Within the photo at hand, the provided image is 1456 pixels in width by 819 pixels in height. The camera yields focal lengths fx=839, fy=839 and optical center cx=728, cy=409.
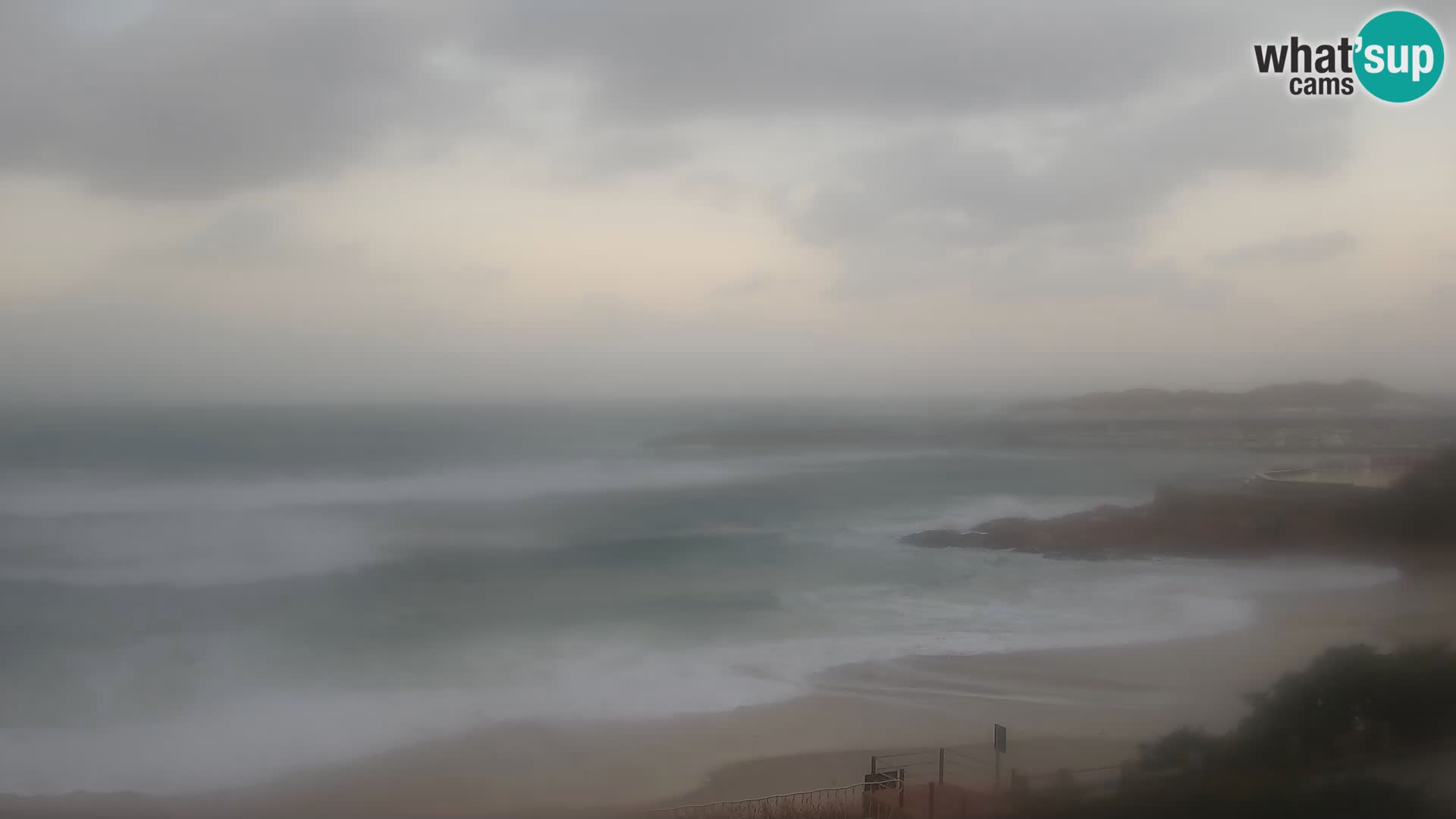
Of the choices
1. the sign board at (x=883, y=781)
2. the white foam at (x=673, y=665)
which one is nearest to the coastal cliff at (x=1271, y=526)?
the white foam at (x=673, y=665)

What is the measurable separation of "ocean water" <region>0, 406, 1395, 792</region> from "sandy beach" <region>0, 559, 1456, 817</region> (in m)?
0.17

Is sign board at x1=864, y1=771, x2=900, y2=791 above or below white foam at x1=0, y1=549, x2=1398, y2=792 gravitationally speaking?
below

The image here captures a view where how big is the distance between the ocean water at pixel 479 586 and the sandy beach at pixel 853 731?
0.17m

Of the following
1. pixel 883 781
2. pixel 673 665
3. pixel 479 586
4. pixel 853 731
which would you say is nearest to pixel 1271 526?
pixel 853 731

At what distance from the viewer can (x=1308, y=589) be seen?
444cm

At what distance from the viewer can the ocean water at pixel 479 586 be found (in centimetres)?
425

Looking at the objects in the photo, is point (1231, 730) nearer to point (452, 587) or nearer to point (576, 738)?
point (576, 738)

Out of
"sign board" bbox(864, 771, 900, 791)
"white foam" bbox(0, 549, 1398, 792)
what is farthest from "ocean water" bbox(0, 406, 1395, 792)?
"sign board" bbox(864, 771, 900, 791)

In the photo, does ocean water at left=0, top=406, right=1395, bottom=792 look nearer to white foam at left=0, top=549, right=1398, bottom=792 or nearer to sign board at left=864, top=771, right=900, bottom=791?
white foam at left=0, top=549, right=1398, bottom=792

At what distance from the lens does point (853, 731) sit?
385 cm

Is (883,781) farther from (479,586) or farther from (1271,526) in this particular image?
(479,586)

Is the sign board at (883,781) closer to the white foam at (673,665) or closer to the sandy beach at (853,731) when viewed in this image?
the sandy beach at (853,731)

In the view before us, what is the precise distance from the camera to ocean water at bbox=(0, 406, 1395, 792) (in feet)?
13.9

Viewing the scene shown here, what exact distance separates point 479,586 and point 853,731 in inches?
121
